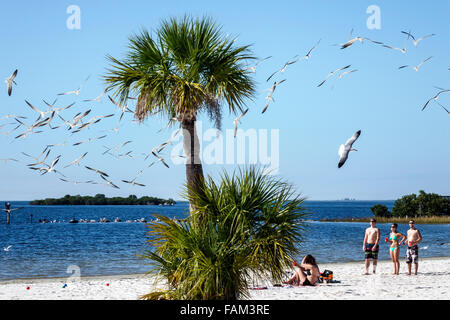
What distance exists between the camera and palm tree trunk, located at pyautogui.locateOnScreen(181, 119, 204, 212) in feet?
40.9

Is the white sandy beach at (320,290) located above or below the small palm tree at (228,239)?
below

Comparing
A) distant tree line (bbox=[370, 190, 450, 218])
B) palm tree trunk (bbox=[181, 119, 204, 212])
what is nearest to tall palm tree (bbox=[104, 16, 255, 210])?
palm tree trunk (bbox=[181, 119, 204, 212])

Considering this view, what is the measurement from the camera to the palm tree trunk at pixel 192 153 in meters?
12.5

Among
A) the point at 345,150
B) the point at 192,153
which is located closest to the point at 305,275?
the point at 345,150

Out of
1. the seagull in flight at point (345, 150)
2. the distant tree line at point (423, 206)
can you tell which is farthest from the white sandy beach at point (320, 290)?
the distant tree line at point (423, 206)

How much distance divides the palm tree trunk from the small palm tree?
75cm

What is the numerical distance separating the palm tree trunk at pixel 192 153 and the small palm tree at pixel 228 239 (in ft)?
2.47

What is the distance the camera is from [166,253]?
1149cm

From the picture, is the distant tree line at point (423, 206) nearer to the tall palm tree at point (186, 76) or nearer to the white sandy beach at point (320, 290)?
the white sandy beach at point (320, 290)

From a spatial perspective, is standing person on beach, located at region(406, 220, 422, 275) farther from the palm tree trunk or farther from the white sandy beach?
the palm tree trunk

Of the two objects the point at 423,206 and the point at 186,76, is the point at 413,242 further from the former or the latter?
the point at 423,206

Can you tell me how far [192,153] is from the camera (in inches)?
503
